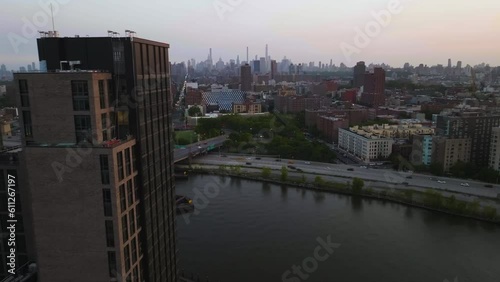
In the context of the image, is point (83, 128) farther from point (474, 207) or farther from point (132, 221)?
point (474, 207)

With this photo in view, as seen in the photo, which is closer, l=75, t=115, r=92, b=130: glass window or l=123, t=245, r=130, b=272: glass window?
l=75, t=115, r=92, b=130: glass window

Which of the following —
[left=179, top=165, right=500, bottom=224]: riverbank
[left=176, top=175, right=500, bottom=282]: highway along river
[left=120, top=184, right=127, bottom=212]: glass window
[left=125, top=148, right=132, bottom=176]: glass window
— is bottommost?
[left=176, top=175, right=500, bottom=282]: highway along river

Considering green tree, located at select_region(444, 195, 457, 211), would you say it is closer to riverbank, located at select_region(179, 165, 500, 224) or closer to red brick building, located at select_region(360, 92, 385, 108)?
riverbank, located at select_region(179, 165, 500, 224)

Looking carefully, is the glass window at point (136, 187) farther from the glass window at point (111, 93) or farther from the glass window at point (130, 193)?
the glass window at point (111, 93)

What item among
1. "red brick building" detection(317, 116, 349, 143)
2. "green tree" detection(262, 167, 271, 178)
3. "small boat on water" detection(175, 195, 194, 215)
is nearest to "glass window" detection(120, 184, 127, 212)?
"small boat on water" detection(175, 195, 194, 215)

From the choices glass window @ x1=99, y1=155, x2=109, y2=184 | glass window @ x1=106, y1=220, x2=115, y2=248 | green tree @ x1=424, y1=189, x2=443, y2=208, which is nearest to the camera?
glass window @ x1=99, y1=155, x2=109, y2=184

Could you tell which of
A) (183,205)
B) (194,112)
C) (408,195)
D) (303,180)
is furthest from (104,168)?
(194,112)
